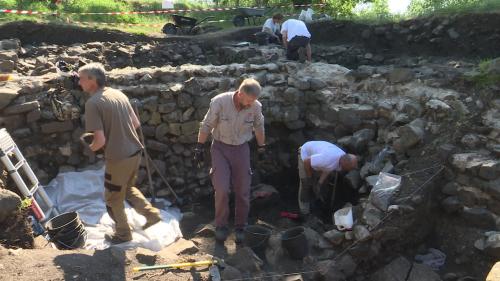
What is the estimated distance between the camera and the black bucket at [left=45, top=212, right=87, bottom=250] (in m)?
4.86

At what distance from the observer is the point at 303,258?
17.3ft

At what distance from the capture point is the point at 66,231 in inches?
194

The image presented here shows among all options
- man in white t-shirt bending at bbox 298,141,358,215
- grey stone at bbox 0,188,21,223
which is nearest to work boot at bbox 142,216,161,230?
grey stone at bbox 0,188,21,223

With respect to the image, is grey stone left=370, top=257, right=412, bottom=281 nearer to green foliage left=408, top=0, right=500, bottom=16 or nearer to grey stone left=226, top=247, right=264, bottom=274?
grey stone left=226, top=247, right=264, bottom=274

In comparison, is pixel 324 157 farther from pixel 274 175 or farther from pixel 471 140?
pixel 274 175

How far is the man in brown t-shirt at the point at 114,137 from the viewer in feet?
14.5

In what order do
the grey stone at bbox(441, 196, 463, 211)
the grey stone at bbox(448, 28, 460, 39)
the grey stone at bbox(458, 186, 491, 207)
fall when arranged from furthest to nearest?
the grey stone at bbox(448, 28, 460, 39) → the grey stone at bbox(441, 196, 463, 211) → the grey stone at bbox(458, 186, 491, 207)

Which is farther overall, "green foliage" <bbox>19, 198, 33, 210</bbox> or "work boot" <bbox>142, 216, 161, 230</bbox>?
"work boot" <bbox>142, 216, 161, 230</bbox>

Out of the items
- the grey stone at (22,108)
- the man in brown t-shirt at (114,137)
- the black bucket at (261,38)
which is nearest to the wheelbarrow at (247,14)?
the black bucket at (261,38)

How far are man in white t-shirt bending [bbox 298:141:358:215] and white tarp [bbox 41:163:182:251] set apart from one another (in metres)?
1.82

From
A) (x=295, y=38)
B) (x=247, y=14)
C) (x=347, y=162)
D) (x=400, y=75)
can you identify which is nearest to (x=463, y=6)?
(x=295, y=38)

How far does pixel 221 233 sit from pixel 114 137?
1.72 meters

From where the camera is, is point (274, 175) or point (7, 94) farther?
point (274, 175)

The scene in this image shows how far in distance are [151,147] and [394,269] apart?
390 centimetres
